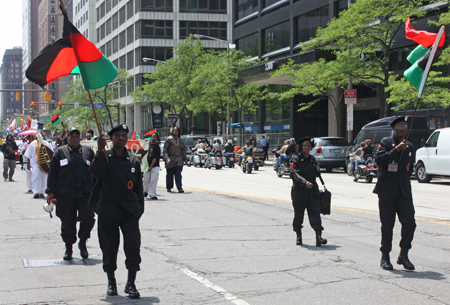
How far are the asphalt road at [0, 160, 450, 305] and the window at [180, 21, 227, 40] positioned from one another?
62.4 metres

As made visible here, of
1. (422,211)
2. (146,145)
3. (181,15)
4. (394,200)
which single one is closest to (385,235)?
(394,200)

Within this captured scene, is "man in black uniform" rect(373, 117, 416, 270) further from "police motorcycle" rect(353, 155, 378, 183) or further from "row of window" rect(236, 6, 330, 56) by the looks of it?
"row of window" rect(236, 6, 330, 56)

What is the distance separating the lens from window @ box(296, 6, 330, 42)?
126 feet

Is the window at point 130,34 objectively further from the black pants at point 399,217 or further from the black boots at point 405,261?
the black boots at point 405,261

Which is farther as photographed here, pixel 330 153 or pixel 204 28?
pixel 204 28

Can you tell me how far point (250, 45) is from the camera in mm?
49438

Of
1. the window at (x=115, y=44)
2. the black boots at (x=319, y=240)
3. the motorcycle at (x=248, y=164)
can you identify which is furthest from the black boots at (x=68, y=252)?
the window at (x=115, y=44)

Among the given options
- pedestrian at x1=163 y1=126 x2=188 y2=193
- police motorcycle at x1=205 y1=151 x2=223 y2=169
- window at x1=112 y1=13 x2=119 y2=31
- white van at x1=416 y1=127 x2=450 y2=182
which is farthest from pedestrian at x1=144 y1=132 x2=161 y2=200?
window at x1=112 y1=13 x2=119 y2=31

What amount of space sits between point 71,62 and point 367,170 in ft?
51.1

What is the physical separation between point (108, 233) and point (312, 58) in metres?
31.1

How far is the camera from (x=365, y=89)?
1585 inches

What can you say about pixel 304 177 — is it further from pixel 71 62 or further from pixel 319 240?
pixel 71 62

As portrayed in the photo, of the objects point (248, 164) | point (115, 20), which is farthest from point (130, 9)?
point (248, 164)

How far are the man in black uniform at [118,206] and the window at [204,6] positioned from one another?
69692mm
